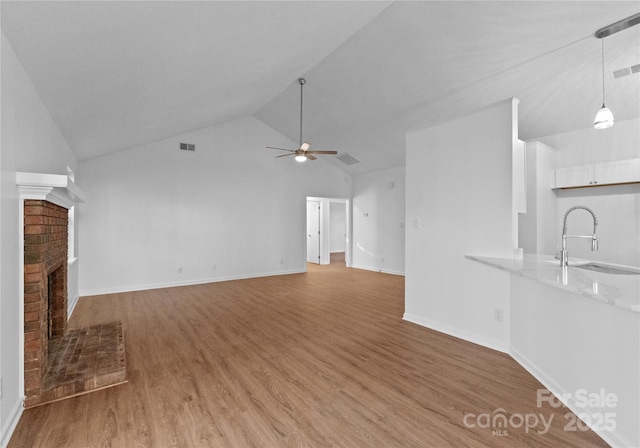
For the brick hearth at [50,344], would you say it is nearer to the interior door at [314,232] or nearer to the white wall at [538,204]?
the white wall at [538,204]

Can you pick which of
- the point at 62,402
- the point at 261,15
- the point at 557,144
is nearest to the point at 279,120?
Result: the point at 261,15

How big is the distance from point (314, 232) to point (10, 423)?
8.27 meters

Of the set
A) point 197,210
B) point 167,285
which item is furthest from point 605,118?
point 167,285

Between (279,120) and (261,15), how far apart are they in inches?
191

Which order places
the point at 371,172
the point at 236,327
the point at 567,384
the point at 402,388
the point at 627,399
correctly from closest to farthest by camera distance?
the point at 627,399, the point at 567,384, the point at 402,388, the point at 236,327, the point at 371,172

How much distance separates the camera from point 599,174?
15.1 feet

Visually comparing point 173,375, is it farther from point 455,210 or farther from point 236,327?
point 455,210

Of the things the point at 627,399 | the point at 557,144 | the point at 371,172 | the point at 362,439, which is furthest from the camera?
the point at 371,172

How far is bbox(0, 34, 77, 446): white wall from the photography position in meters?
1.78

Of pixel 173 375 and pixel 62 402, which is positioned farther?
pixel 173 375

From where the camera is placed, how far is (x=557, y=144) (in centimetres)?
528

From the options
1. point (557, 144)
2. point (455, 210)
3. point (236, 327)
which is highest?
point (557, 144)

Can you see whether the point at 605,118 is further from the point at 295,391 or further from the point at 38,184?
the point at 38,184

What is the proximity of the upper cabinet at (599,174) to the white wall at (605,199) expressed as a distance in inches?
12.5
